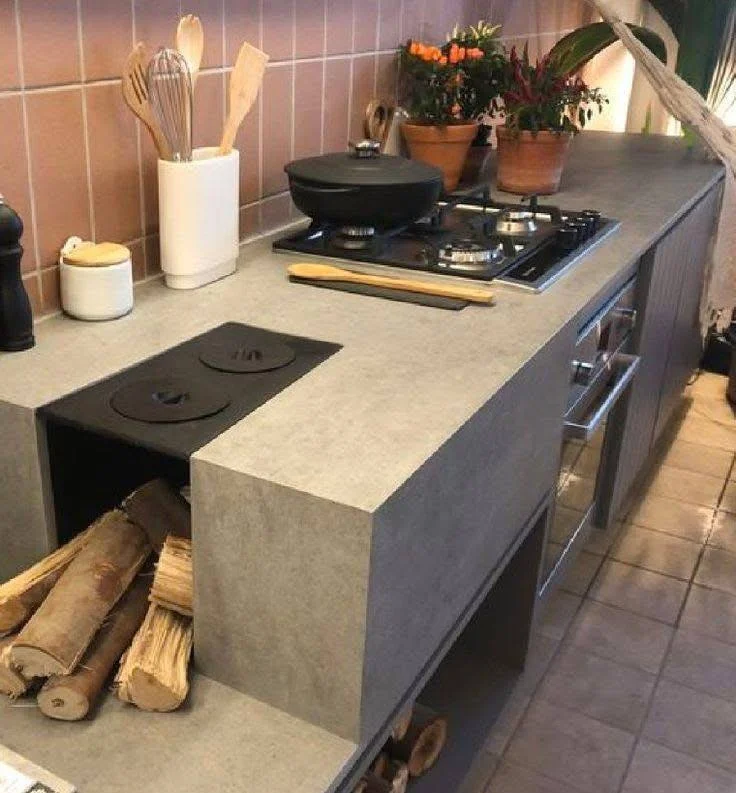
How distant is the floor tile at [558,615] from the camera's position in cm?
200

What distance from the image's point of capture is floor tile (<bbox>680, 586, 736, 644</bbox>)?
202cm

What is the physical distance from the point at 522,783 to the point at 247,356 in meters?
0.94

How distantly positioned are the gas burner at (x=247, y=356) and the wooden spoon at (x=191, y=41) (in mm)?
427

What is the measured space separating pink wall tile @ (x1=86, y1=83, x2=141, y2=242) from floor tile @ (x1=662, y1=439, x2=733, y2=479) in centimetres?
184

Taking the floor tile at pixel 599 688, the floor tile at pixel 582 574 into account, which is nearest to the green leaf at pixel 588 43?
the floor tile at pixel 582 574

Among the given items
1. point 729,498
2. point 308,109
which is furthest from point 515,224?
point 729,498

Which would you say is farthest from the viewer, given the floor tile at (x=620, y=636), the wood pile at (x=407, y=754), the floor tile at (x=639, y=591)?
the floor tile at (x=639, y=591)

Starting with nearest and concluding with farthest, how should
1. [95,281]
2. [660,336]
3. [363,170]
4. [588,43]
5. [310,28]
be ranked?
[95,281] < [363,170] < [310,28] < [660,336] < [588,43]

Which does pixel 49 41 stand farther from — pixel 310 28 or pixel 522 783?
pixel 522 783

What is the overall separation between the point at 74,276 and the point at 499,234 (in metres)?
0.81

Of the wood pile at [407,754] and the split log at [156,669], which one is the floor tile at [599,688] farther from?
the split log at [156,669]

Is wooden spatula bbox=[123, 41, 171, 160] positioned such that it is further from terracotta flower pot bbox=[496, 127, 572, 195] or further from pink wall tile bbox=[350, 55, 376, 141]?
terracotta flower pot bbox=[496, 127, 572, 195]

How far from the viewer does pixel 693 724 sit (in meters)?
1.75

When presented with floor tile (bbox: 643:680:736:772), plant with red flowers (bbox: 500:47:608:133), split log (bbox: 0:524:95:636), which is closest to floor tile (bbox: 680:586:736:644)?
floor tile (bbox: 643:680:736:772)
